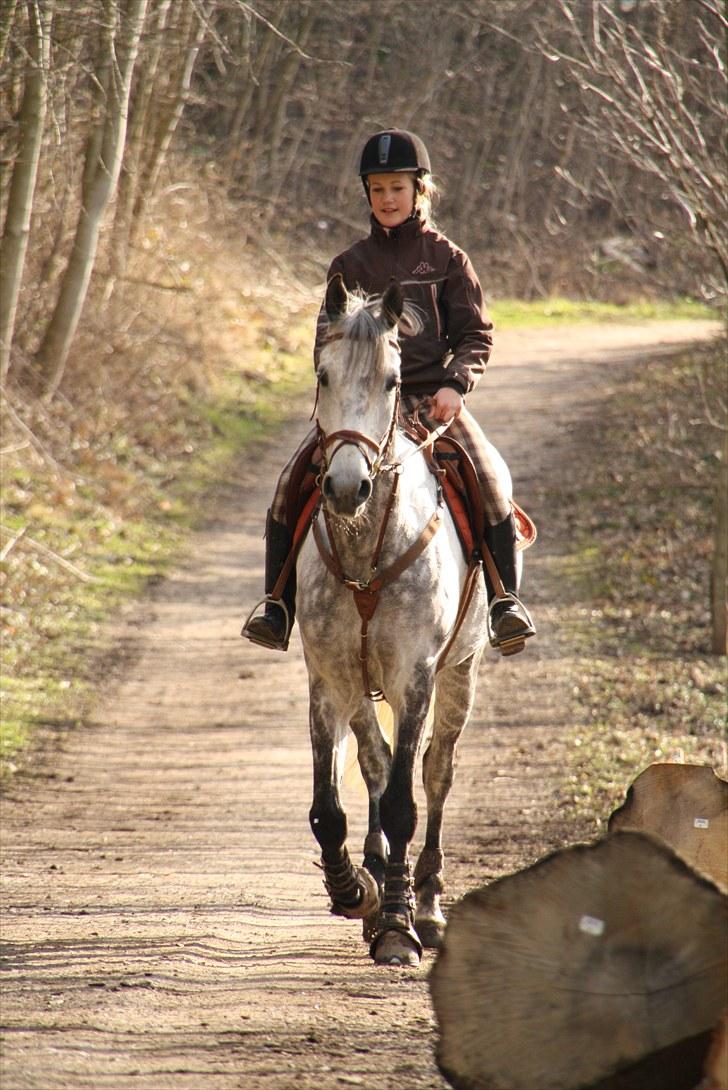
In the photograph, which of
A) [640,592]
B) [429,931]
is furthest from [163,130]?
[429,931]

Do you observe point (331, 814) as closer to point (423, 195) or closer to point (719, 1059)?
point (719, 1059)

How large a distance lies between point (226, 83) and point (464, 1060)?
90.7 ft

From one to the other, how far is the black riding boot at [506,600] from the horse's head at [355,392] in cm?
123

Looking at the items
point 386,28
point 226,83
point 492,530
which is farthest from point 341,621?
point 386,28

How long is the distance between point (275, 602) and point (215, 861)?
87.3 inches

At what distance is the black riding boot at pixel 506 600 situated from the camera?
21.6 ft

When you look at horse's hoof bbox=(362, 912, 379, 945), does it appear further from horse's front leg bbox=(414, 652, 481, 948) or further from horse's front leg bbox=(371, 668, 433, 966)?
horse's front leg bbox=(414, 652, 481, 948)

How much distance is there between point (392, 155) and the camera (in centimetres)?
618

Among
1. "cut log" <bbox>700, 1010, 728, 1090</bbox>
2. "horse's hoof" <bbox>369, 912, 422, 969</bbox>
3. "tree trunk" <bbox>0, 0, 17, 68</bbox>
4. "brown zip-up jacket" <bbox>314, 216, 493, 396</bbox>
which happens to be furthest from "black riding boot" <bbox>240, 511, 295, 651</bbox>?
"tree trunk" <bbox>0, 0, 17, 68</bbox>

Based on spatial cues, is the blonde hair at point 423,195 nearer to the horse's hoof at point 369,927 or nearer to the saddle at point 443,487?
the saddle at point 443,487

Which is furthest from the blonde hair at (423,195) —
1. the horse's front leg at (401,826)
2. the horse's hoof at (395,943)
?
the horse's hoof at (395,943)

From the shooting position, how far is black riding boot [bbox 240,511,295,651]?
21.1 feet

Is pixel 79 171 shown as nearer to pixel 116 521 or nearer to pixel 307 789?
pixel 116 521

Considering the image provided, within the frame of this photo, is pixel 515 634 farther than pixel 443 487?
Yes
